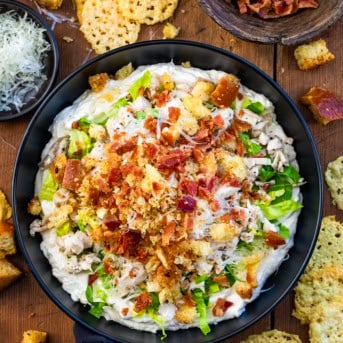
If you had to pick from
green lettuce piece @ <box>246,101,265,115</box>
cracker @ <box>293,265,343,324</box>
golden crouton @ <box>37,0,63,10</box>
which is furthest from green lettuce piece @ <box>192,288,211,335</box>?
golden crouton @ <box>37,0,63,10</box>

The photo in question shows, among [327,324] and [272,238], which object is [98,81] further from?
[327,324]

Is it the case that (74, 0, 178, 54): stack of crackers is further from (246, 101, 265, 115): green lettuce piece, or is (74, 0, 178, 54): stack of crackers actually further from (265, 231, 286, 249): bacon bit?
(265, 231, 286, 249): bacon bit

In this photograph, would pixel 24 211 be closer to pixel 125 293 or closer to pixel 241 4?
pixel 125 293

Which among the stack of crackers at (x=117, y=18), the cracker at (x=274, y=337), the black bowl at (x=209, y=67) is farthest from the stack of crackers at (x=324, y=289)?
the stack of crackers at (x=117, y=18)

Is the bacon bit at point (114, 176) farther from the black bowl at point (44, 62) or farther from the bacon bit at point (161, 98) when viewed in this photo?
the black bowl at point (44, 62)

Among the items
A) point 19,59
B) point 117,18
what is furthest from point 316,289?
point 19,59

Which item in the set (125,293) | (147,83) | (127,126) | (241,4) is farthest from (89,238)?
(241,4)
